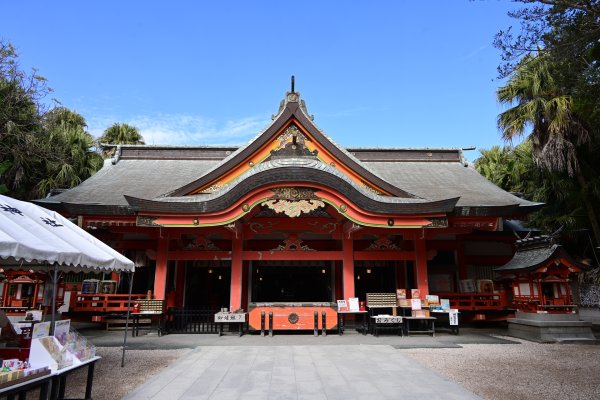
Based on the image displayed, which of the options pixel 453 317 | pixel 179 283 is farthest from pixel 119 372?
pixel 453 317

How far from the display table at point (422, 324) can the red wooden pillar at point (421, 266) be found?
912 mm

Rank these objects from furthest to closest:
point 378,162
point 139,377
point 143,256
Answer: point 378,162
point 143,256
point 139,377

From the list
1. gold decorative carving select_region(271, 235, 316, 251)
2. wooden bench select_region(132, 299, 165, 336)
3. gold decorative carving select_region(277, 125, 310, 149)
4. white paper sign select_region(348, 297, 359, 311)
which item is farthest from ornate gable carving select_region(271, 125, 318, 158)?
wooden bench select_region(132, 299, 165, 336)

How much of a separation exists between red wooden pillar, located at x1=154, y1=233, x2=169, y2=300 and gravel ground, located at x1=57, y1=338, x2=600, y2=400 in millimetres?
2810

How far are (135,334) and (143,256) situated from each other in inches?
147

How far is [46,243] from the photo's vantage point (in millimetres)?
4531

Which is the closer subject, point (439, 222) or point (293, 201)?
point (293, 201)

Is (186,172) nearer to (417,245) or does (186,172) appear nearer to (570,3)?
(417,245)

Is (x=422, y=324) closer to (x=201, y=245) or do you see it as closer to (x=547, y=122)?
(x=201, y=245)

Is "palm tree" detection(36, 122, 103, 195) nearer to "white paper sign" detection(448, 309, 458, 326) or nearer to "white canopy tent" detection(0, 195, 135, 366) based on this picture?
"white canopy tent" detection(0, 195, 135, 366)

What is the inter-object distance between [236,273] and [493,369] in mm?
7591

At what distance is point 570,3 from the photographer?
656cm

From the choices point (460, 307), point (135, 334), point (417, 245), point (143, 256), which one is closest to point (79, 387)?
point (135, 334)

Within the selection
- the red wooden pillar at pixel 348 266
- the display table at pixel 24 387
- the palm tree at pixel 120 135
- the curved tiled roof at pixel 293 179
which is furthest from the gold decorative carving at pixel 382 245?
the palm tree at pixel 120 135
